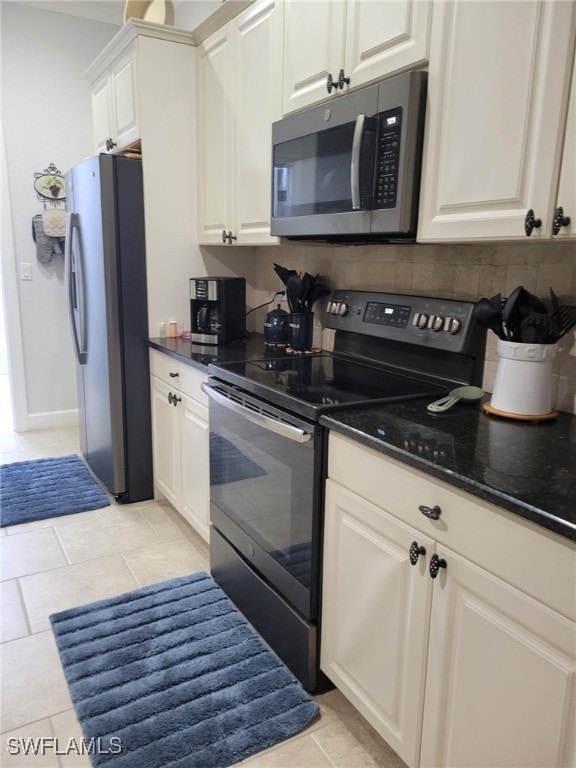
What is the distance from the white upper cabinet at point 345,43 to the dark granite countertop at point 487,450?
96 centimetres

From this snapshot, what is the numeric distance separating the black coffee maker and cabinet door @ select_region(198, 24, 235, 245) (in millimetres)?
218

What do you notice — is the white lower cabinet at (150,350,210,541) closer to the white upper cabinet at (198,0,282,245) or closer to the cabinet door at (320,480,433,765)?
the white upper cabinet at (198,0,282,245)

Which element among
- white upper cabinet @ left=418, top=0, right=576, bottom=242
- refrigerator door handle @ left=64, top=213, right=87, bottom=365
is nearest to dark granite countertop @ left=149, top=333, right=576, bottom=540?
white upper cabinet @ left=418, top=0, right=576, bottom=242

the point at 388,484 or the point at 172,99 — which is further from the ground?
the point at 172,99

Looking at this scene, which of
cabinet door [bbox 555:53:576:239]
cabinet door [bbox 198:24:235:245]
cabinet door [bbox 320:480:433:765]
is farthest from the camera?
cabinet door [bbox 198:24:235:245]

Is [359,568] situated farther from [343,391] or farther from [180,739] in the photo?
[180,739]

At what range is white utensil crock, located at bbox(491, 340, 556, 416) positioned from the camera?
1.45 m

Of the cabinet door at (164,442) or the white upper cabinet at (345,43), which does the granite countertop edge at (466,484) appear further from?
the cabinet door at (164,442)

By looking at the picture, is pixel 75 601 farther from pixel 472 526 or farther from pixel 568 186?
pixel 568 186

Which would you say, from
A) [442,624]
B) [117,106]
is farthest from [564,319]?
[117,106]

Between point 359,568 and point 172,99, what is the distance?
2376 mm

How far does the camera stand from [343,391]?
1.75m

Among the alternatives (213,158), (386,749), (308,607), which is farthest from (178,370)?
(386,749)

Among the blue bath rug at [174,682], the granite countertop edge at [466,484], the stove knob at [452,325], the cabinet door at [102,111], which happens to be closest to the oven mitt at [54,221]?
the cabinet door at [102,111]
